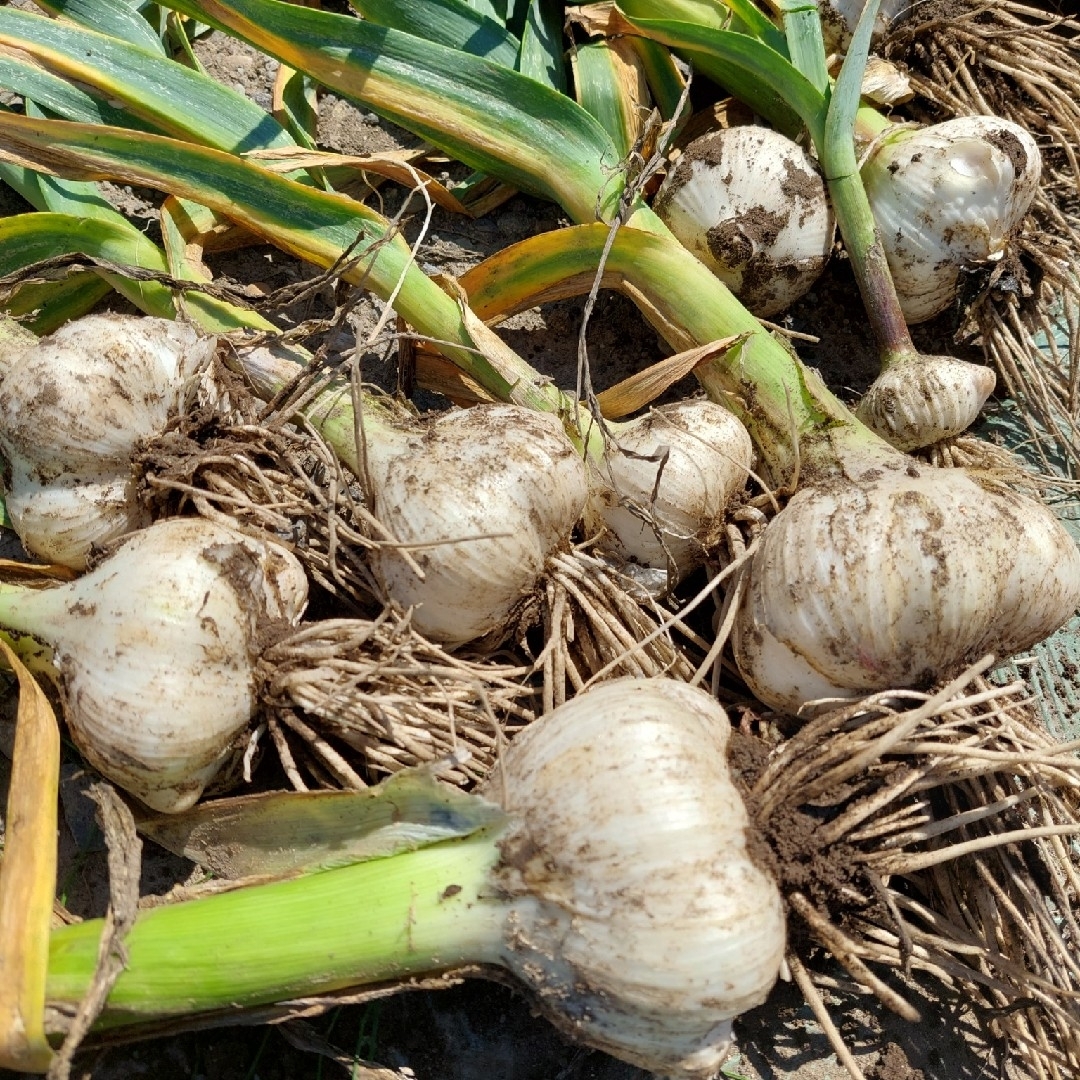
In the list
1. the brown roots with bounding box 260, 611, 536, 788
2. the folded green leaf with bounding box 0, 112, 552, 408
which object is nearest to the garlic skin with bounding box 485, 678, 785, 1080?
the brown roots with bounding box 260, 611, 536, 788

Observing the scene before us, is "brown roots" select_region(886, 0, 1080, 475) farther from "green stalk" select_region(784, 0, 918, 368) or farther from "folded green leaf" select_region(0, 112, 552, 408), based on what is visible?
"folded green leaf" select_region(0, 112, 552, 408)

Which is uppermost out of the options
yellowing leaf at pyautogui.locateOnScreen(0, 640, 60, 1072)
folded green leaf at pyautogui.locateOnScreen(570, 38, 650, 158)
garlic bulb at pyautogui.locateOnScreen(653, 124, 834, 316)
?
folded green leaf at pyautogui.locateOnScreen(570, 38, 650, 158)

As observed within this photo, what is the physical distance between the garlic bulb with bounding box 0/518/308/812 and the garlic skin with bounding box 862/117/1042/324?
1.13 meters

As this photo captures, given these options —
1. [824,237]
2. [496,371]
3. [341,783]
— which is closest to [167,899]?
[341,783]

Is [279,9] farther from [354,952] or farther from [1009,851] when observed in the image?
[1009,851]

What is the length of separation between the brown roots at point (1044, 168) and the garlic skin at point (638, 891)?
3.08 feet

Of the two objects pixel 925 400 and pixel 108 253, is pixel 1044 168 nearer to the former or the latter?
pixel 925 400

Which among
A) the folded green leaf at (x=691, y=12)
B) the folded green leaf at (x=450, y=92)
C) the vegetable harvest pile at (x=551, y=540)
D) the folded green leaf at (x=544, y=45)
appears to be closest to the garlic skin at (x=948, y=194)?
the vegetable harvest pile at (x=551, y=540)

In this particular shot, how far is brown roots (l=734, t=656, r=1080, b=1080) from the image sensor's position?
3.44ft

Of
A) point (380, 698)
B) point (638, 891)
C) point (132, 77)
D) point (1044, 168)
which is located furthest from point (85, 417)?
point (1044, 168)

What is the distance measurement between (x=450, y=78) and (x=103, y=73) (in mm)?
540

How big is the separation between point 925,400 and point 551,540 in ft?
1.95

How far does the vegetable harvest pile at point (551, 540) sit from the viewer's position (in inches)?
40.0

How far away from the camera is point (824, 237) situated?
1.56 meters
